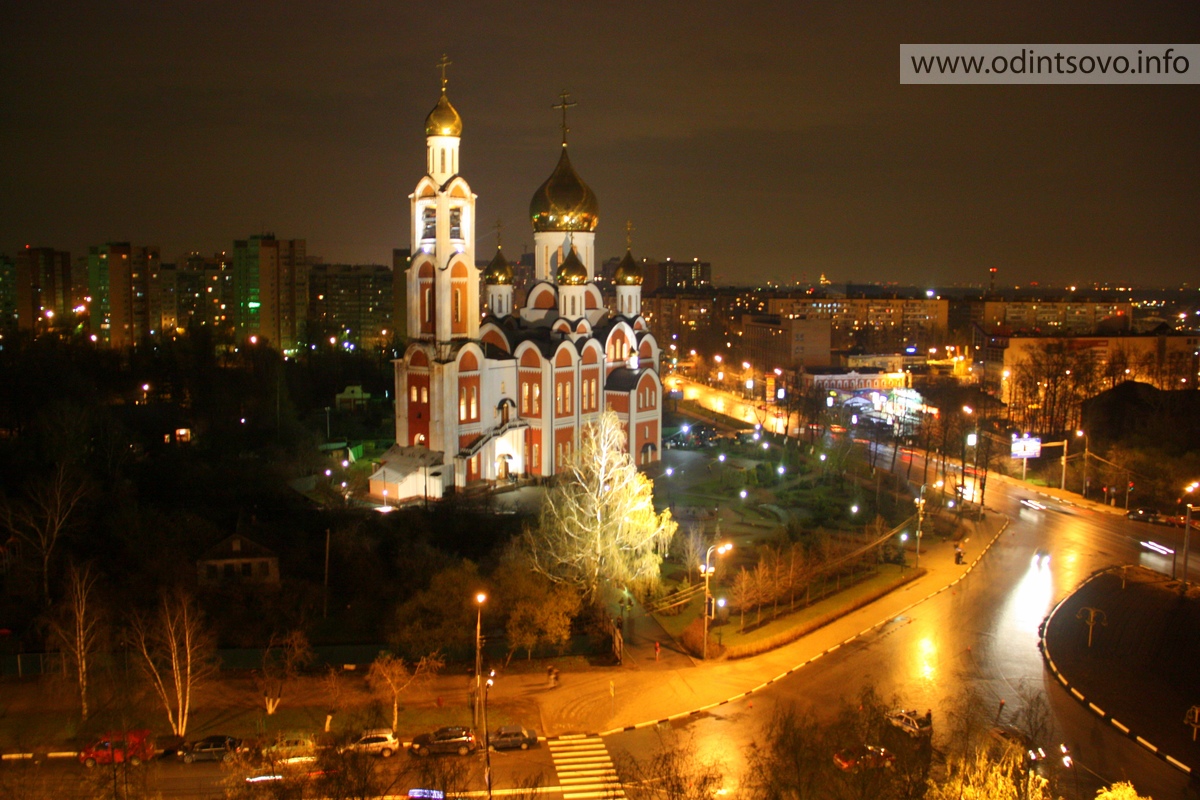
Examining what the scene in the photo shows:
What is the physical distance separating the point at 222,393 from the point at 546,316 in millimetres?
13033

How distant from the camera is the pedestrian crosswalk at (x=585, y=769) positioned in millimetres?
13641

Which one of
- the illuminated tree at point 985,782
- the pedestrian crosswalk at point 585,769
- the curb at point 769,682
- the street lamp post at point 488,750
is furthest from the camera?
the curb at point 769,682

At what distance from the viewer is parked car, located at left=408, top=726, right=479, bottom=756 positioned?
47.1ft

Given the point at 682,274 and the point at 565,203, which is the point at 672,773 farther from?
the point at 682,274

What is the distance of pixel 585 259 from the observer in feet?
114

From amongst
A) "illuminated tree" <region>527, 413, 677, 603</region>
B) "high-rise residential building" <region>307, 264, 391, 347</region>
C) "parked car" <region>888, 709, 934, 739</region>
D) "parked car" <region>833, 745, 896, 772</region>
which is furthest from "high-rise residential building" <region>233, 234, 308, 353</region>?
"parked car" <region>833, 745, 896, 772</region>

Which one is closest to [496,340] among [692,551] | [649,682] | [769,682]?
[692,551]

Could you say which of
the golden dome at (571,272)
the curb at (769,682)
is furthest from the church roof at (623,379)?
the curb at (769,682)

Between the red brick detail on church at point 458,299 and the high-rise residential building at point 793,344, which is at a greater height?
the red brick detail on church at point 458,299

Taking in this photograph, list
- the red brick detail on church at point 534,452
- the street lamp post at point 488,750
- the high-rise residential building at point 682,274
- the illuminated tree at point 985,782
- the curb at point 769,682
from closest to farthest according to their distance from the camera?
the illuminated tree at point 985,782, the street lamp post at point 488,750, the curb at point 769,682, the red brick detail on church at point 534,452, the high-rise residential building at point 682,274

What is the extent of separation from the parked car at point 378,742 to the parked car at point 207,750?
1631 mm

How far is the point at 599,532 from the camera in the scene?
19.6 meters

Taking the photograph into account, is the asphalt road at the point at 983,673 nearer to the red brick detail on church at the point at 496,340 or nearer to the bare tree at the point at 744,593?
the bare tree at the point at 744,593

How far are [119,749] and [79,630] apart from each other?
2.32 metres
